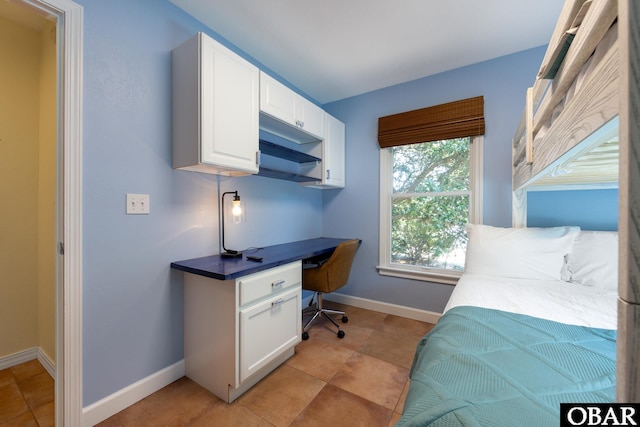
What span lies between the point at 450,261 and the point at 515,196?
838mm

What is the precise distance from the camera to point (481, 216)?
7.85 ft

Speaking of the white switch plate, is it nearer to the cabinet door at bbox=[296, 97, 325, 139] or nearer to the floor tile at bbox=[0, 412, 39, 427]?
the floor tile at bbox=[0, 412, 39, 427]

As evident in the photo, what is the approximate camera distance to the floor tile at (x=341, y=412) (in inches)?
54.9

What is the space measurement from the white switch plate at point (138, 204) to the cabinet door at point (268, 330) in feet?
2.87

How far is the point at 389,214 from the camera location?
2.91 metres

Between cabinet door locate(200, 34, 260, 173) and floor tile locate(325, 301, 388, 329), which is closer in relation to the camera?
cabinet door locate(200, 34, 260, 173)

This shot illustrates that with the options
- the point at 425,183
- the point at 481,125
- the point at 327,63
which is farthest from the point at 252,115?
the point at 481,125

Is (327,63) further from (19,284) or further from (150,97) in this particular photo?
(19,284)

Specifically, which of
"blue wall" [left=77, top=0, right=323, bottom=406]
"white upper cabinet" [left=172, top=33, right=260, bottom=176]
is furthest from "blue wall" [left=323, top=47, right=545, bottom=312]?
"blue wall" [left=77, top=0, right=323, bottom=406]

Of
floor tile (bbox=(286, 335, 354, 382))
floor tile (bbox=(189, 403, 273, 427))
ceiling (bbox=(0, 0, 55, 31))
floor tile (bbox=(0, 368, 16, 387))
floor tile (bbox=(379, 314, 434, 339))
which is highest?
ceiling (bbox=(0, 0, 55, 31))

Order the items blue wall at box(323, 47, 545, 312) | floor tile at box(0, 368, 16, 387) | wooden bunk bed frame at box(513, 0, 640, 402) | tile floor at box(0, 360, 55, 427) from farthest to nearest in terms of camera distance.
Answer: blue wall at box(323, 47, 545, 312), floor tile at box(0, 368, 16, 387), tile floor at box(0, 360, 55, 427), wooden bunk bed frame at box(513, 0, 640, 402)

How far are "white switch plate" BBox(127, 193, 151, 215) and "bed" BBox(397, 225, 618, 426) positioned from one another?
1.67 metres

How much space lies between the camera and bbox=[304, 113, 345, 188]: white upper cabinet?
2764 millimetres

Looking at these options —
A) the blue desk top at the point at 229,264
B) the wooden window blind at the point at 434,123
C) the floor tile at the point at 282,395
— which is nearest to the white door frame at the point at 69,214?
the blue desk top at the point at 229,264
